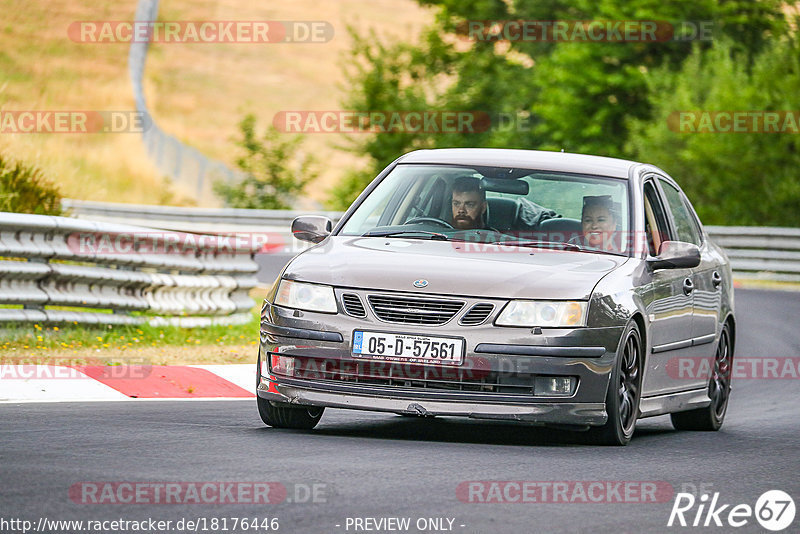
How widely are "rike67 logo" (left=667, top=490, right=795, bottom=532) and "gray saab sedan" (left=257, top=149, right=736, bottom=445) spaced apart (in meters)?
1.45

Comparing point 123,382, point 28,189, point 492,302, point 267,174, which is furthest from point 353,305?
point 267,174

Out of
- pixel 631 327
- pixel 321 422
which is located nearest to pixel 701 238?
pixel 631 327

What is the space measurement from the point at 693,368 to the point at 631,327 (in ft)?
5.42

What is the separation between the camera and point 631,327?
28.8ft

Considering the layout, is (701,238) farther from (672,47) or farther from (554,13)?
(554,13)

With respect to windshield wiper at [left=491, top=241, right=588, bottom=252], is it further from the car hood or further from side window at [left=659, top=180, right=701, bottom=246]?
side window at [left=659, top=180, right=701, bottom=246]

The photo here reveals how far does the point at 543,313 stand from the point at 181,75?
68.6 metres

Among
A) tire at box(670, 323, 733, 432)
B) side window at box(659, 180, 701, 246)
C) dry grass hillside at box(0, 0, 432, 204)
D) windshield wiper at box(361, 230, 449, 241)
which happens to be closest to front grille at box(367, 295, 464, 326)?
windshield wiper at box(361, 230, 449, 241)

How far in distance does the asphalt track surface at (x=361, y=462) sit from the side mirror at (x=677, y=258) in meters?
1.05

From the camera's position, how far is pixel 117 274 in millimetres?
13375

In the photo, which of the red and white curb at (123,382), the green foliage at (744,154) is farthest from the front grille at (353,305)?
the green foliage at (744,154)

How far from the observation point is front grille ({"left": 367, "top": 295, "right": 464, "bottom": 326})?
823 centimetres

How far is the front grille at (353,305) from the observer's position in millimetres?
8344

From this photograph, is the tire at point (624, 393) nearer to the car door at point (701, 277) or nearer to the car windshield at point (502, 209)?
the car windshield at point (502, 209)
